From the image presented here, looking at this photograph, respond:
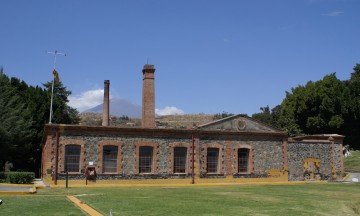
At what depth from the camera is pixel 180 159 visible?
3183 centimetres

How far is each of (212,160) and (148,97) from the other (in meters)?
8.89

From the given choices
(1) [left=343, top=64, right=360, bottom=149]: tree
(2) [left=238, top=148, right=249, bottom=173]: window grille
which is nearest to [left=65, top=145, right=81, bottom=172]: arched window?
(2) [left=238, top=148, right=249, bottom=173]: window grille

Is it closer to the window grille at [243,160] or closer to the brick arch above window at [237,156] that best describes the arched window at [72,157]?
the brick arch above window at [237,156]

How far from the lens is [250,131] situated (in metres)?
33.9

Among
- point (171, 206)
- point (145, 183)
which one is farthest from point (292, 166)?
point (171, 206)

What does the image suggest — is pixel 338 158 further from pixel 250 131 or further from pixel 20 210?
A: pixel 20 210

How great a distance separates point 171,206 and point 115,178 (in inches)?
616

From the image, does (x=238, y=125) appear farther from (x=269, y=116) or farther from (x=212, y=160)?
(x=269, y=116)

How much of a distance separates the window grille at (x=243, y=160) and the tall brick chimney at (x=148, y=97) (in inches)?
331

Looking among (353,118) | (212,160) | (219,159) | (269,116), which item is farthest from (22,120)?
(269,116)

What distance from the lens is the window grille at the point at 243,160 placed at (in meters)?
33.5

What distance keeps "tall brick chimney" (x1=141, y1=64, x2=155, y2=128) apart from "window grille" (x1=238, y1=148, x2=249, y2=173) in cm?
840

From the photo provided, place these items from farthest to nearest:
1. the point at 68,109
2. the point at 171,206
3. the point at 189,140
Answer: the point at 68,109
the point at 189,140
the point at 171,206

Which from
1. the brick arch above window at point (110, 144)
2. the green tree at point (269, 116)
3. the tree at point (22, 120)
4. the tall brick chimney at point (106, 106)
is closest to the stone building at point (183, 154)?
the brick arch above window at point (110, 144)
